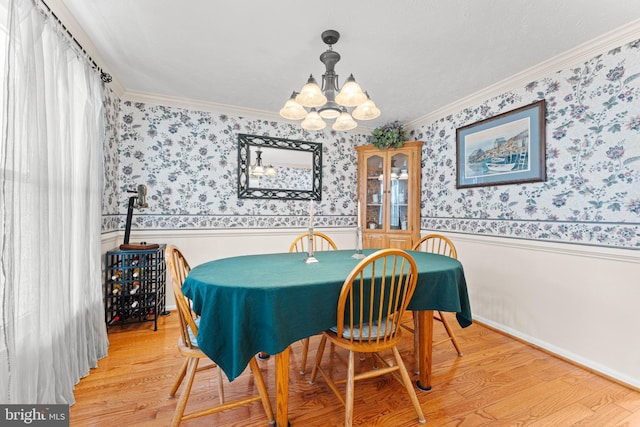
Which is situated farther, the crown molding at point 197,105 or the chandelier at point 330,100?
the crown molding at point 197,105

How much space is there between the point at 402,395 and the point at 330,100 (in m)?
1.86

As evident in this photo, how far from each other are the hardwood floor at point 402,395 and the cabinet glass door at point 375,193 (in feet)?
5.97

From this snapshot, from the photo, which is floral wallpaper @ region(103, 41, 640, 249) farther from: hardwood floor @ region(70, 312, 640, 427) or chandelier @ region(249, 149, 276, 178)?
hardwood floor @ region(70, 312, 640, 427)

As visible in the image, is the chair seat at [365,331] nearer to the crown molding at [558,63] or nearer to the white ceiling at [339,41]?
the white ceiling at [339,41]

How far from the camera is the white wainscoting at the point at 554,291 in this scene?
1.82 m

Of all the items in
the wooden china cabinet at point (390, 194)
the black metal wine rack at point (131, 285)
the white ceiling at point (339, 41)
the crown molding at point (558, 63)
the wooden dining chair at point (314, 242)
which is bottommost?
the black metal wine rack at point (131, 285)

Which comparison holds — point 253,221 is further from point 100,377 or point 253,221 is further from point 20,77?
point 20,77

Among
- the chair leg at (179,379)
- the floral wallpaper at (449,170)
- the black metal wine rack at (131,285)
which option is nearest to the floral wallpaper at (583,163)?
the floral wallpaper at (449,170)

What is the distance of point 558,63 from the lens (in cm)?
214

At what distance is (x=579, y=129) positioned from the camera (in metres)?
2.05
